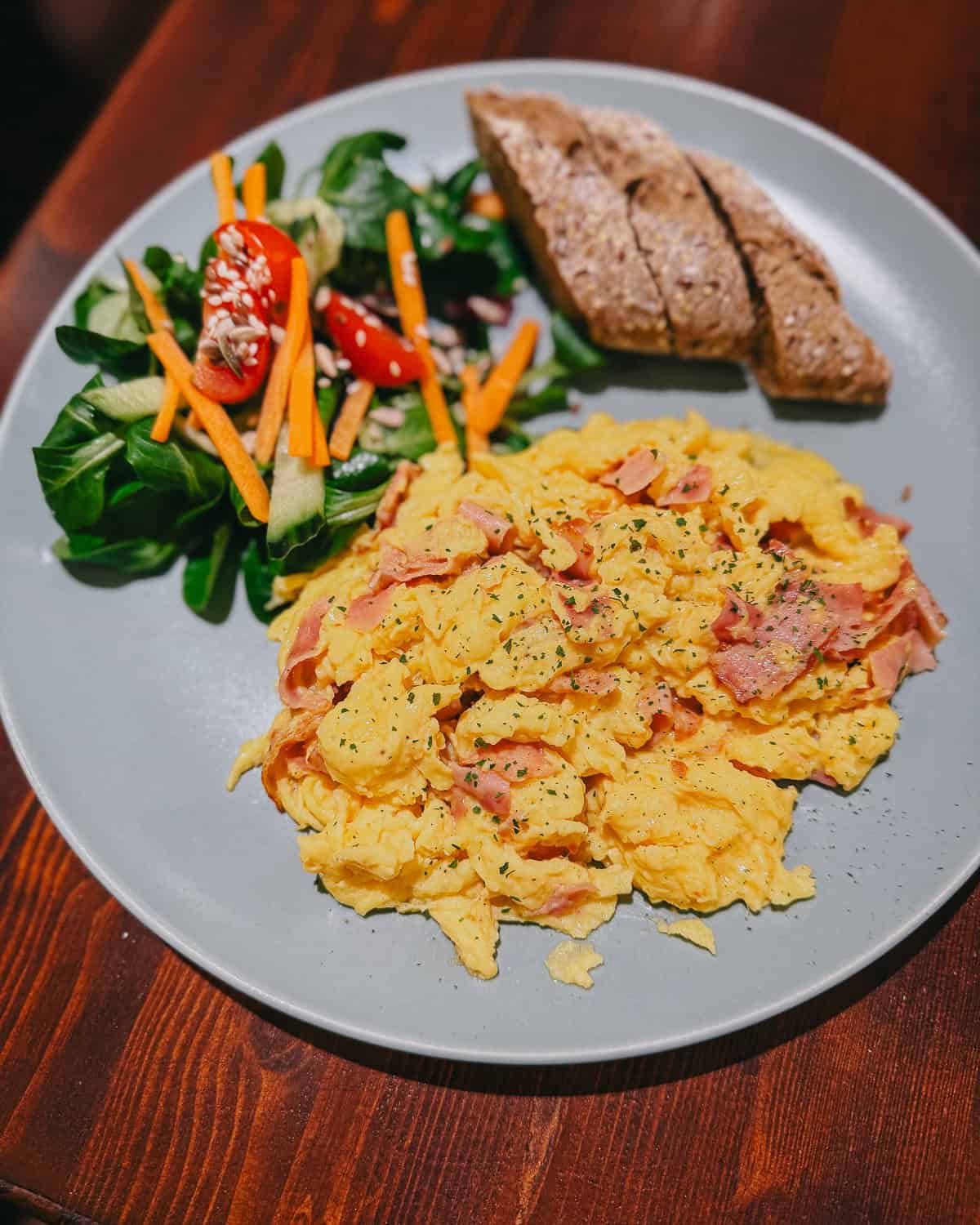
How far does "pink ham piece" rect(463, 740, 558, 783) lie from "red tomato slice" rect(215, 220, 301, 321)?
4.92 ft

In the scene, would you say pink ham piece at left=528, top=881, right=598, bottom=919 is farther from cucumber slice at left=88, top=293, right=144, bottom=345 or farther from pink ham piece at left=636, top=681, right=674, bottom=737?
cucumber slice at left=88, top=293, right=144, bottom=345

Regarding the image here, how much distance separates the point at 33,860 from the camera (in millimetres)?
2723

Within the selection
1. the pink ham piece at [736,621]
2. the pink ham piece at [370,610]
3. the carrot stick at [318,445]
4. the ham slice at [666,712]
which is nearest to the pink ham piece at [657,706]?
the ham slice at [666,712]

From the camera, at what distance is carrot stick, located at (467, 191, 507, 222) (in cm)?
335

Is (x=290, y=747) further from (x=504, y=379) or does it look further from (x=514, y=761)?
(x=504, y=379)

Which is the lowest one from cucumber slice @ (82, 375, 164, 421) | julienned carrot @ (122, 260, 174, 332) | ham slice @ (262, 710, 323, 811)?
ham slice @ (262, 710, 323, 811)

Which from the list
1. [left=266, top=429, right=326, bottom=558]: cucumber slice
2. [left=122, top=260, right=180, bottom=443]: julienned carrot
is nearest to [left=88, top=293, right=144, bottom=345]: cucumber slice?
[left=122, top=260, right=180, bottom=443]: julienned carrot

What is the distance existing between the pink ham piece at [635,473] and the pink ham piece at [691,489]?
67mm

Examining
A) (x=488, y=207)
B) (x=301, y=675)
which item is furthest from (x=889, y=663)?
(x=488, y=207)

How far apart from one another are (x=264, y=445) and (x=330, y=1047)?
174 cm

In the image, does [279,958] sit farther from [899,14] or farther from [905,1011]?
[899,14]

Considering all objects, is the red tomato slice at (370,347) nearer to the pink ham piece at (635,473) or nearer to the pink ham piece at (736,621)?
the pink ham piece at (635,473)

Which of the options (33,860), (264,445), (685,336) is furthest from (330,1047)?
(685,336)

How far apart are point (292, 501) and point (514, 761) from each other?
1022mm
